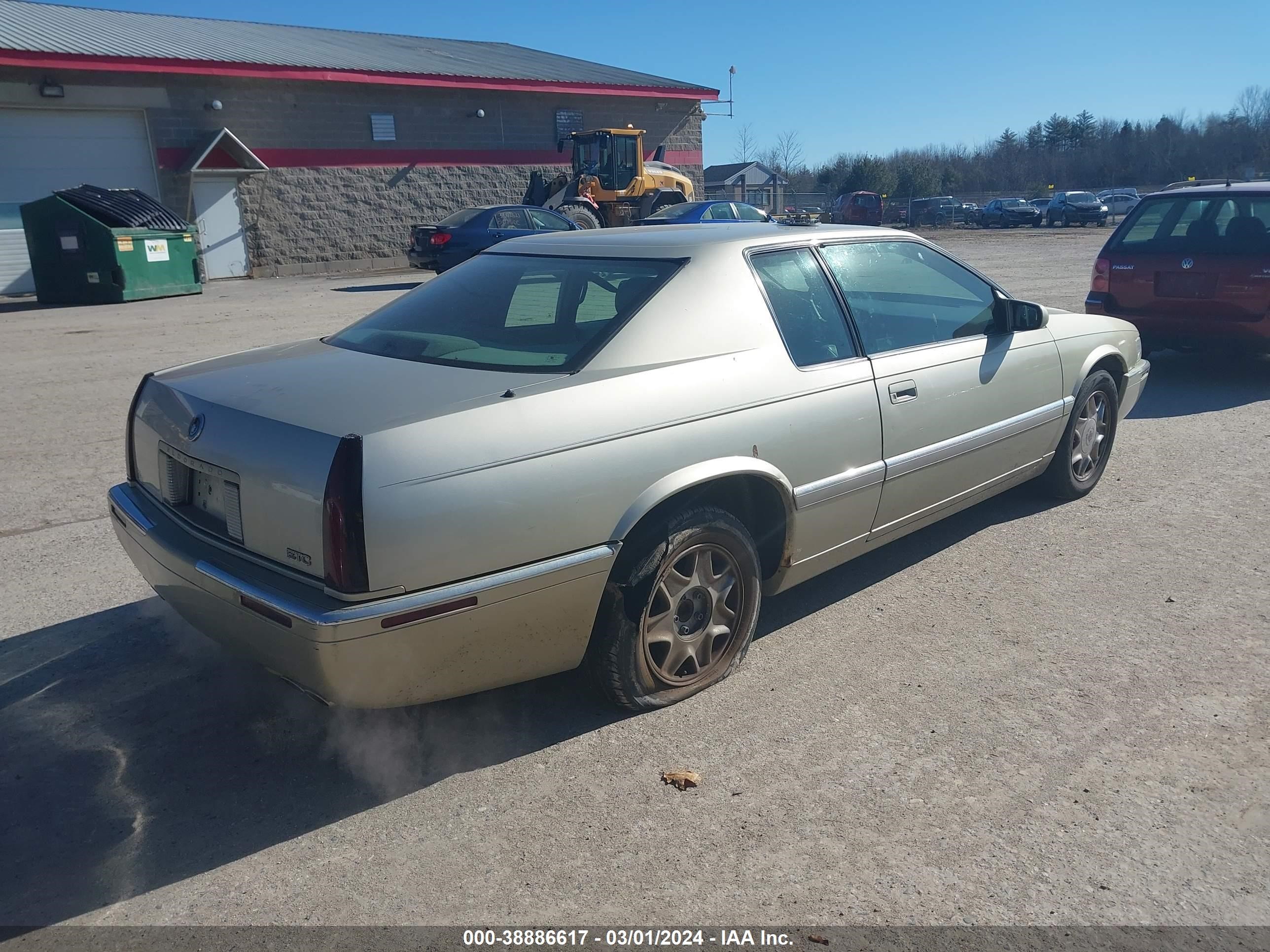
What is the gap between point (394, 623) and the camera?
269 cm

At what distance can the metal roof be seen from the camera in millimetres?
22016

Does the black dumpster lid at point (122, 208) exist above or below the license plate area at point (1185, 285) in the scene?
above

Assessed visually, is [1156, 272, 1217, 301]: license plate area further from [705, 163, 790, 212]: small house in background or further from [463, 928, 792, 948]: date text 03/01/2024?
[705, 163, 790, 212]: small house in background

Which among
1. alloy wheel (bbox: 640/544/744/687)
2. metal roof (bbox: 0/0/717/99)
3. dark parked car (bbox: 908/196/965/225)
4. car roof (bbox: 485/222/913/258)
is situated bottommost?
dark parked car (bbox: 908/196/965/225)

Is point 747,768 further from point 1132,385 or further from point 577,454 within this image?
point 1132,385

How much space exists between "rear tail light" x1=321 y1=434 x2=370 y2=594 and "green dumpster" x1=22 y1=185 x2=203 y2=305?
17022 millimetres

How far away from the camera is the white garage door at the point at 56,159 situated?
20.5m

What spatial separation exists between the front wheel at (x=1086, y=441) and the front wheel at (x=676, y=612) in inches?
97.7

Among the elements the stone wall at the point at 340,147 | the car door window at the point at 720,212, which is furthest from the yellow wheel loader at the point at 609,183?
the car door window at the point at 720,212

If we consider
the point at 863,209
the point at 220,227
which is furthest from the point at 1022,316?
the point at 863,209

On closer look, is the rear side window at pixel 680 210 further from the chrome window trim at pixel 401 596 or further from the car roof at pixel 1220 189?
the chrome window trim at pixel 401 596

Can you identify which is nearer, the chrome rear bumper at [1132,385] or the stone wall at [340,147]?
the chrome rear bumper at [1132,385]

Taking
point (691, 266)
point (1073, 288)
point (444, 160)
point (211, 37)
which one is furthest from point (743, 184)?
point (691, 266)

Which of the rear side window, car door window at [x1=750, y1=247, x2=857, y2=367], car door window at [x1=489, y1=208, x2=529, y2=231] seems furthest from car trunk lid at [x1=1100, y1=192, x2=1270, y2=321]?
car door window at [x1=489, y1=208, x2=529, y2=231]
